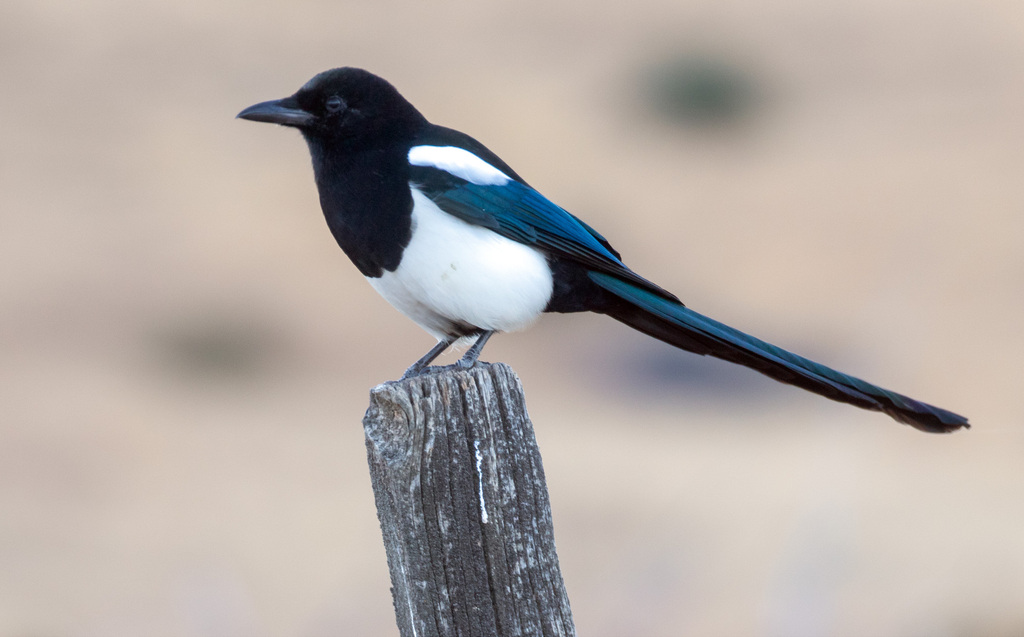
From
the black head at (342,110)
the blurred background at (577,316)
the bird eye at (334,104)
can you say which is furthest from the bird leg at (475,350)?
the blurred background at (577,316)

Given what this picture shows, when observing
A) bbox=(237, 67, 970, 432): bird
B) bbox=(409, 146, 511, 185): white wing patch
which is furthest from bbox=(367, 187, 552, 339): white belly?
bbox=(409, 146, 511, 185): white wing patch

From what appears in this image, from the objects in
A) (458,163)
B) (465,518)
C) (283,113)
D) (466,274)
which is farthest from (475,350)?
(465,518)

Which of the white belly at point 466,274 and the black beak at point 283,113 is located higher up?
the black beak at point 283,113

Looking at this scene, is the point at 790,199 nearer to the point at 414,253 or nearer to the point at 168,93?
the point at 168,93

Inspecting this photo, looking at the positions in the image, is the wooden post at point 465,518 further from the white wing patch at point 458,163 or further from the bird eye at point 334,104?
the bird eye at point 334,104

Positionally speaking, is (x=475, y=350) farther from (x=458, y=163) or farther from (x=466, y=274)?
(x=458, y=163)
